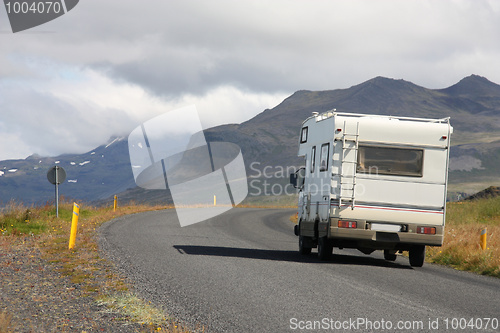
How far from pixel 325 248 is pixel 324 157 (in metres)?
2.16

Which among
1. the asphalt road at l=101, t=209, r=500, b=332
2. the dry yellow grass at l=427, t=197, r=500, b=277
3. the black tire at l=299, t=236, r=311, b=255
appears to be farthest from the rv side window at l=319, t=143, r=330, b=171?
the dry yellow grass at l=427, t=197, r=500, b=277

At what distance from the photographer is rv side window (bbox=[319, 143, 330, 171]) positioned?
1308 centimetres

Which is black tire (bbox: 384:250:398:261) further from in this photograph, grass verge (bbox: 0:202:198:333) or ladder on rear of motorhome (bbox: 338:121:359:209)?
grass verge (bbox: 0:202:198:333)

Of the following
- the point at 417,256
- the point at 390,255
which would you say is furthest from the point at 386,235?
the point at 390,255

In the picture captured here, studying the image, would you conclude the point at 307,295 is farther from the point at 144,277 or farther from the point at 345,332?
the point at 144,277

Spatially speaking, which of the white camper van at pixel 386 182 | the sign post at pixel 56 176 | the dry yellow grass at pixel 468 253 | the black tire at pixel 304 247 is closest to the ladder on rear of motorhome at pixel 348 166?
the white camper van at pixel 386 182

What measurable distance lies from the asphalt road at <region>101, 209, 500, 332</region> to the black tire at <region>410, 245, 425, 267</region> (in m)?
0.17

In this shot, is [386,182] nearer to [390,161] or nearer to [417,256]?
[390,161]

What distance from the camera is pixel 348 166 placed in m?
12.5

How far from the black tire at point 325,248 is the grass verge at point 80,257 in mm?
4918

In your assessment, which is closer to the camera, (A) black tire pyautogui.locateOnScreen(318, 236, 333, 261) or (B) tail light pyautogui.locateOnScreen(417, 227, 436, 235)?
(B) tail light pyautogui.locateOnScreen(417, 227, 436, 235)

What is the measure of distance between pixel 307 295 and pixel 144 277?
318 cm

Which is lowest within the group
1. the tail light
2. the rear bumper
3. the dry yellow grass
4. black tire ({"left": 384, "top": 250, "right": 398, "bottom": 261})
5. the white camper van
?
black tire ({"left": 384, "top": 250, "right": 398, "bottom": 261})

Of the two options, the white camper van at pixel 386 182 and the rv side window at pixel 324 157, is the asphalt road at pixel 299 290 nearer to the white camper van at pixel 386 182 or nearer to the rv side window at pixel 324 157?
the white camper van at pixel 386 182
